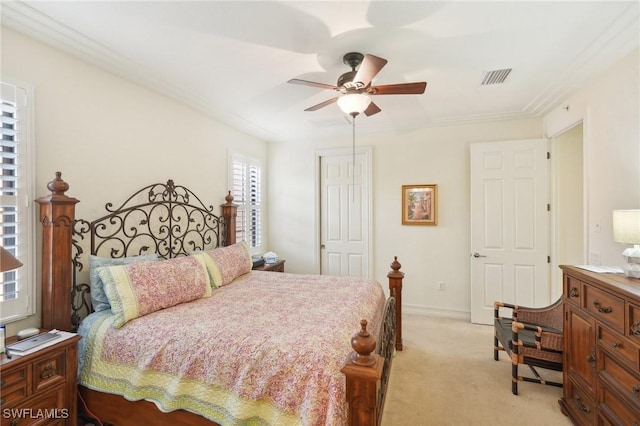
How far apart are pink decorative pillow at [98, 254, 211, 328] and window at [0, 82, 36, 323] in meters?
0.45

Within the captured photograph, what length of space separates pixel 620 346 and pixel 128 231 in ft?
11.7

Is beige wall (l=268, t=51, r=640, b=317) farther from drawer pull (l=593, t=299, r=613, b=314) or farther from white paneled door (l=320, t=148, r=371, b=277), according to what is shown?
drawer pull (l=593, t=299, r=613, b=314)

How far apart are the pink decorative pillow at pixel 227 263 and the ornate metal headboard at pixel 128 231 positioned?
1.50 feet

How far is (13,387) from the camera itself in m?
1.47

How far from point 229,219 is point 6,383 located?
2.50m

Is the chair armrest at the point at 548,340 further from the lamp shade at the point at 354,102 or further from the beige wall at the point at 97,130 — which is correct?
the beige wall at the point at 97,130

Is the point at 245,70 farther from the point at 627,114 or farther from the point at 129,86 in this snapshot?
the point at 627,114

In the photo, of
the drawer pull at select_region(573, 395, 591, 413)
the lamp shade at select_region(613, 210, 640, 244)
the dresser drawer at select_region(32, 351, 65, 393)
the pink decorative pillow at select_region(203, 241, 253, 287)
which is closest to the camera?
the dresser drawer at select_region(32, 351, 65, 393)

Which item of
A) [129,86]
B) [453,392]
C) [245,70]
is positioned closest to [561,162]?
[453,392]

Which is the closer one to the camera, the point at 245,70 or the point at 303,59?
the point at 303,59

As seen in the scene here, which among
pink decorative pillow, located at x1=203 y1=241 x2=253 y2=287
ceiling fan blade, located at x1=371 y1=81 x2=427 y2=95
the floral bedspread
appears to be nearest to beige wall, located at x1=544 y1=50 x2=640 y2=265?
ceiling fan blade, located at x1=371 y1=81 x2=427 y2=95

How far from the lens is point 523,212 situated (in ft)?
12.1

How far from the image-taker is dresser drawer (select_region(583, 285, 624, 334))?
5.17 ft

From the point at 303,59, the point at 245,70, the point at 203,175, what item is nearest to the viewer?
the point at 303,59
